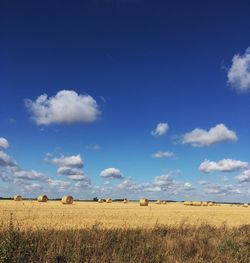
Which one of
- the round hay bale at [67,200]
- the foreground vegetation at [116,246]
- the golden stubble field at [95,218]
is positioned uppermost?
the round hay bale at [67,200]

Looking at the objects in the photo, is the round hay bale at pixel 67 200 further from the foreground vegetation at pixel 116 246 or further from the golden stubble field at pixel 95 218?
the foreground vegetation at pixel 116 246

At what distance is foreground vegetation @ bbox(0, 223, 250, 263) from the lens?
10258 mm

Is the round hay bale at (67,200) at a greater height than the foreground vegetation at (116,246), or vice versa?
the round hay bale at (67,200)

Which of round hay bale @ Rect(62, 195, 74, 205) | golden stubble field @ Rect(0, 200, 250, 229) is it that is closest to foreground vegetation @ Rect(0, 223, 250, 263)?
golden stubble field @ Rect(0, 200, 250, 229)

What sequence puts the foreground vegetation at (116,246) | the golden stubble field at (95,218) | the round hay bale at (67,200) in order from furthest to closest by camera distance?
the round hay bale at (67,200), the golden stubble field at (95,218), the foreground vegetation at (116,246)

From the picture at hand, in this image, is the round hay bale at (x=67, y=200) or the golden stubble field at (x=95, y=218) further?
the round hay bale at (x=67, y=200)

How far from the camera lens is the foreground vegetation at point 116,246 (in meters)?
10.3

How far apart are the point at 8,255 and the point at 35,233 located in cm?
218

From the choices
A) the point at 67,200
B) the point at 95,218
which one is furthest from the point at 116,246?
the point at 67,200

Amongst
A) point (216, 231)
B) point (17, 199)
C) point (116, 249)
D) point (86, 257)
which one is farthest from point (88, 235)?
point (17, 199)

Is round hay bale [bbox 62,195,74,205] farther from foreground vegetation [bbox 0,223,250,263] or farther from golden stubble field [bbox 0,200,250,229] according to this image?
foreground vegetation [bbox 0,223,250,263]

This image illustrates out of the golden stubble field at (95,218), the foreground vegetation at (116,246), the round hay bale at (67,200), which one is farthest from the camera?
the round hay bale at (67,200)

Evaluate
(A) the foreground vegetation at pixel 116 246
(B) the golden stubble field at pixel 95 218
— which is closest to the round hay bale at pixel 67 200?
(B) the golden stubble field at pixel 95 218

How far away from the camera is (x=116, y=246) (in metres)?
12.3
